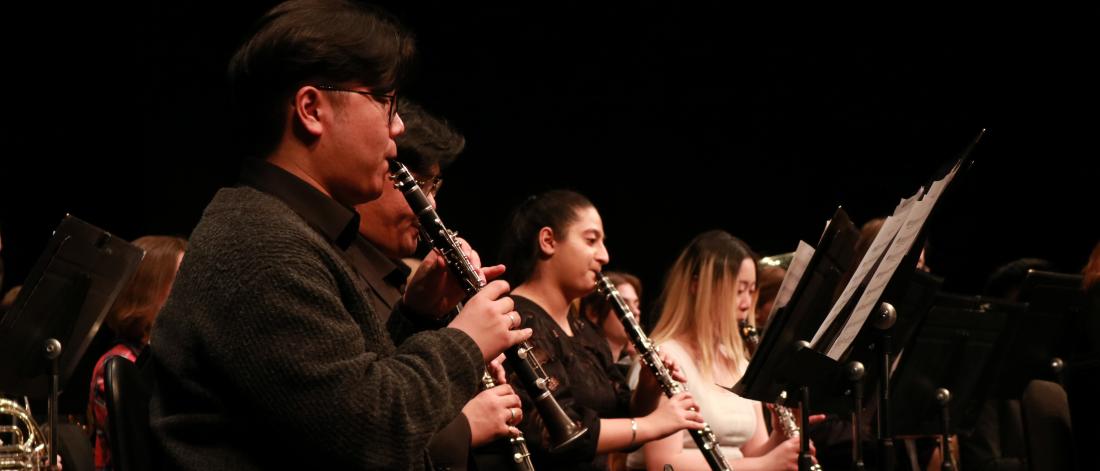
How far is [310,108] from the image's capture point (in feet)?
5.87

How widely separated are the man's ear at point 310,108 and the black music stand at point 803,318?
125 cm

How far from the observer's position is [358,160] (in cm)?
183

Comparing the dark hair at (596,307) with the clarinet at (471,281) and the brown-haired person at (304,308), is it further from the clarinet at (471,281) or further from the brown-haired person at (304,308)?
the brown-haired person at (304,308)

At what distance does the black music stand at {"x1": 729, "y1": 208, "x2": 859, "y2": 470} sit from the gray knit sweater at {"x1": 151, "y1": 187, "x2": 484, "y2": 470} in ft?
3.59

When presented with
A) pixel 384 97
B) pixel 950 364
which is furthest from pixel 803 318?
pixel 384 97

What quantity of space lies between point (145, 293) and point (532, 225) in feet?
4.54

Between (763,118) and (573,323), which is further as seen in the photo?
(763,118)

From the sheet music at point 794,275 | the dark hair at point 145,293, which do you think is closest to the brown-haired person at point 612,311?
the dark hair at point 145,293

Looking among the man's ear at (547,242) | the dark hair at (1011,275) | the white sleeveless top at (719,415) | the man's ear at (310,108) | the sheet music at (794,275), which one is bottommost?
the white sleeveless top at (719,415)

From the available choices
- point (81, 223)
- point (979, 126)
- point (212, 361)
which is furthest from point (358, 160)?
point (979, 126)

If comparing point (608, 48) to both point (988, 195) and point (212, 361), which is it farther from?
point (212, 361)

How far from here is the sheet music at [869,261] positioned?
2412 mm

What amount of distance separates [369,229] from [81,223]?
89 cm

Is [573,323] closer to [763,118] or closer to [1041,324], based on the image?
[1041,324]
